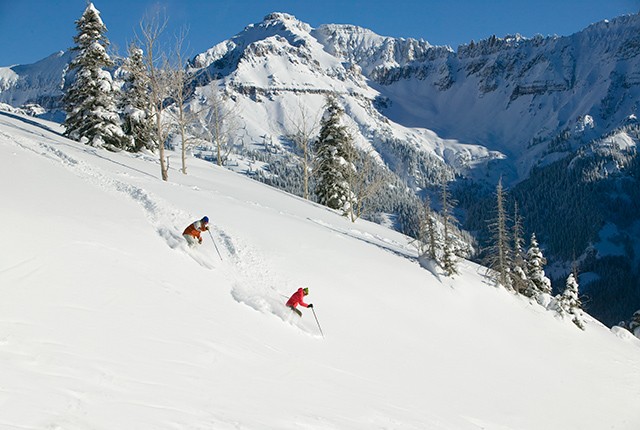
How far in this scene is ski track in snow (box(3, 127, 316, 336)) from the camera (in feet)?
45.2

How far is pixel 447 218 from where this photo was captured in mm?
26688

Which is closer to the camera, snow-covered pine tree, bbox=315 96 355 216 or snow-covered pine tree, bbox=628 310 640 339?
snow-covered pine tree, bbox=315 96 355 216

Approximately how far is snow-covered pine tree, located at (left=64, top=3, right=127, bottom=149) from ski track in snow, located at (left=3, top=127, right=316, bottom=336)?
14.9 m

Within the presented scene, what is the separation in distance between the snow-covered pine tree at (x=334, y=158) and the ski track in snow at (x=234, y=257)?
21.9 m

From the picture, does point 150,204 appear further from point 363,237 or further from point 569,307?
point 569,307

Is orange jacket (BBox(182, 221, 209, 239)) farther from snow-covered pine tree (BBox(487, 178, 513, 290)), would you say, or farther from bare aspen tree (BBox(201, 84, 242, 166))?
bare aspen tree (BBox(201, 84, 242, 166))

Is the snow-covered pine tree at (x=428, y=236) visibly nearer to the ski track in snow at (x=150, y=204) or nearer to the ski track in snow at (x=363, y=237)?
the ski track in snow at (x=363, y=237)

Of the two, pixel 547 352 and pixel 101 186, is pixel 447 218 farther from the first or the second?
pixel 101 186

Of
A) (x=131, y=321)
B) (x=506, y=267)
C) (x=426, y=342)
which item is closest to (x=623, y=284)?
(x=506, y=267)

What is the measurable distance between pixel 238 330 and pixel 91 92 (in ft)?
96.5

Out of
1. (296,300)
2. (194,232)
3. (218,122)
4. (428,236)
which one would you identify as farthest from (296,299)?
(218,122)

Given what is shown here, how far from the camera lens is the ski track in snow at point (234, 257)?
13781 millimetres

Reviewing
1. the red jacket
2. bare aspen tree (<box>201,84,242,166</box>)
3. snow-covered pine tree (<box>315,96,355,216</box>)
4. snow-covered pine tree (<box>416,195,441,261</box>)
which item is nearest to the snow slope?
the red jacket

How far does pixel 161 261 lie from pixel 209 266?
5.80ft
